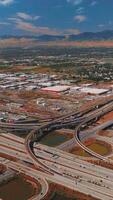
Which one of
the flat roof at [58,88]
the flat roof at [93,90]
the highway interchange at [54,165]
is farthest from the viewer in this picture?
the flat roof at [58,88]

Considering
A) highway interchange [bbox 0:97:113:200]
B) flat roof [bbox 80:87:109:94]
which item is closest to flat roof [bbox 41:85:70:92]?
flat roof [bbox 80:87:109:94]

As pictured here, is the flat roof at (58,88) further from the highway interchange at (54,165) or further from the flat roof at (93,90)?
the highway interchange at (54,165)

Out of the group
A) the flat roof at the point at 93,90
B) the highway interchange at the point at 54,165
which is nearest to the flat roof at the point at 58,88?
the flat roof at the point at 93,90

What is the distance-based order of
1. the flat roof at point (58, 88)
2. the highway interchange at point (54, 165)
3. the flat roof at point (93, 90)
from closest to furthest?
1. the highway interchange at point (54, 165)
2. the flat roof at point (93, 90)
3. the flat roof at point (58, 88)

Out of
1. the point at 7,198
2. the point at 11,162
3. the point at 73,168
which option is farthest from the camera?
the point at 11,162

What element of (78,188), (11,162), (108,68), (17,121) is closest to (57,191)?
(78,188)

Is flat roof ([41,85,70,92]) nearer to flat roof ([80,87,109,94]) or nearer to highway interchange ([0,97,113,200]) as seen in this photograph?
flat roof ([80,87,109,94])

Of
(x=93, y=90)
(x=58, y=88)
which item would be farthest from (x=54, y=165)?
(x=58, y=88)

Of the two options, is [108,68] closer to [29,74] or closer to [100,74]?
[100,74]
